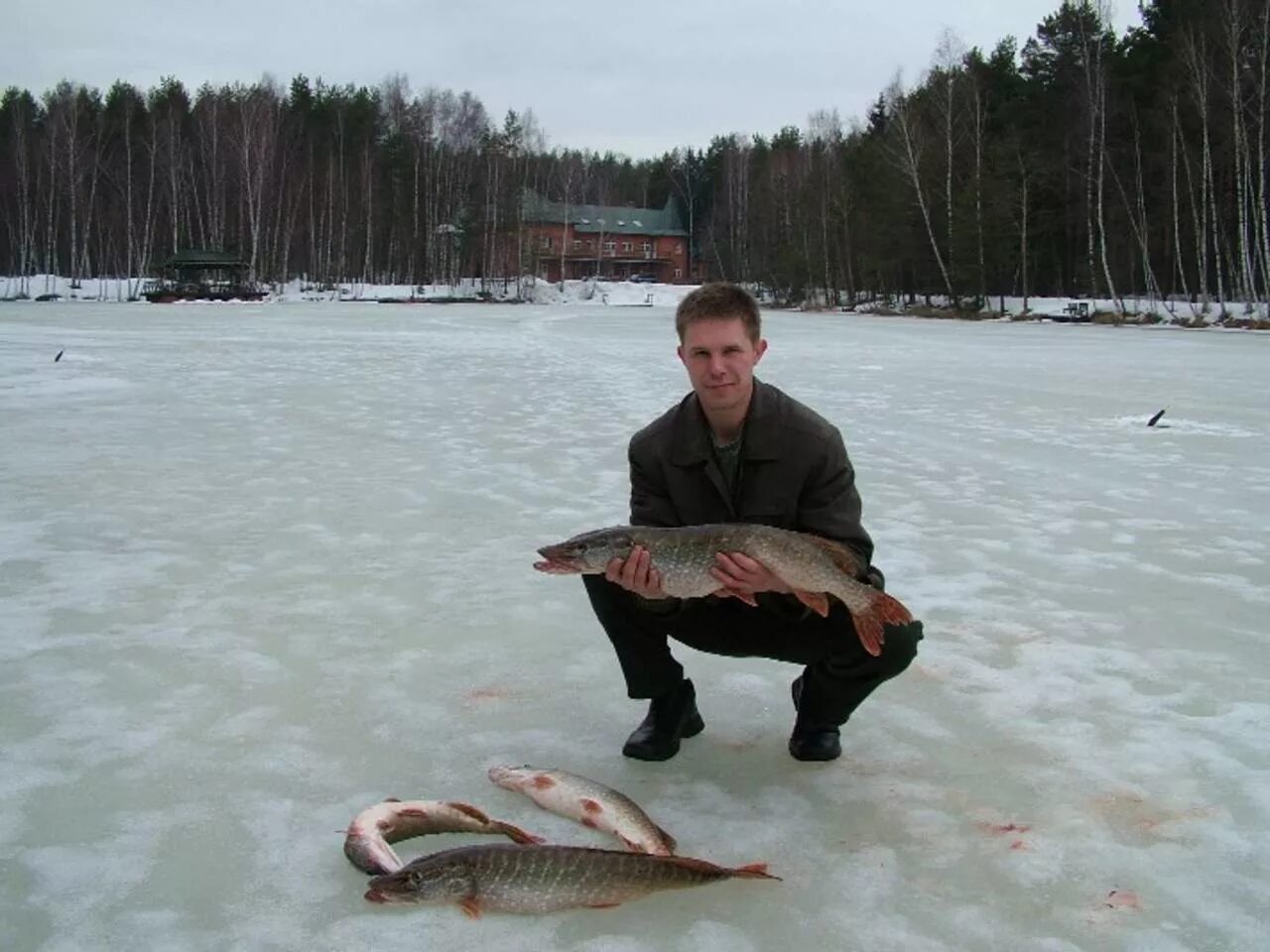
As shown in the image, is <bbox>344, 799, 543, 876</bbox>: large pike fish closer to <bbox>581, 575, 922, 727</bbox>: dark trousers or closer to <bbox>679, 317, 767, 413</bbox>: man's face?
<bbox>581, 575, 922, 727</bbox>: dark trousers

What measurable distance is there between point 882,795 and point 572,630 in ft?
5.97

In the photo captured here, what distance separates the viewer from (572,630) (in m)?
4.59

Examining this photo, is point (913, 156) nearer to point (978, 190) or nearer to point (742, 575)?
point (978, 190)

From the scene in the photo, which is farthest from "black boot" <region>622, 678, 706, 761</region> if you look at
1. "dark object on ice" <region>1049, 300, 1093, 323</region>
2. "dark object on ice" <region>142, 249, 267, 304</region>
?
"dark object on ice" <region>142, 249, 267, 304</region>

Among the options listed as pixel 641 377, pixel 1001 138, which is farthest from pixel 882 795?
pixel 1001 138

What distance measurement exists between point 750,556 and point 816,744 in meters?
0.81

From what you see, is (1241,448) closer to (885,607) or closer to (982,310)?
(885,607)

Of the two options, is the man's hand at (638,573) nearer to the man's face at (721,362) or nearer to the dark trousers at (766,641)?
the dark trousers at (766,641)

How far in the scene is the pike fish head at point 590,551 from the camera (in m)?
2.85

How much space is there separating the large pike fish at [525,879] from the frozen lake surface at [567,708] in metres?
0.05

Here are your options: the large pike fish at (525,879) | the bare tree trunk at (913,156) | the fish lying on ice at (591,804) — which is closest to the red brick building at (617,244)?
the bare tree trunk at (913,156)

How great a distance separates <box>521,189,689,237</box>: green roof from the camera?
81875 millimetres

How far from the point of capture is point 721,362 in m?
3.03

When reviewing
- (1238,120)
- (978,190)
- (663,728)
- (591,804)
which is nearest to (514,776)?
(591,804)
